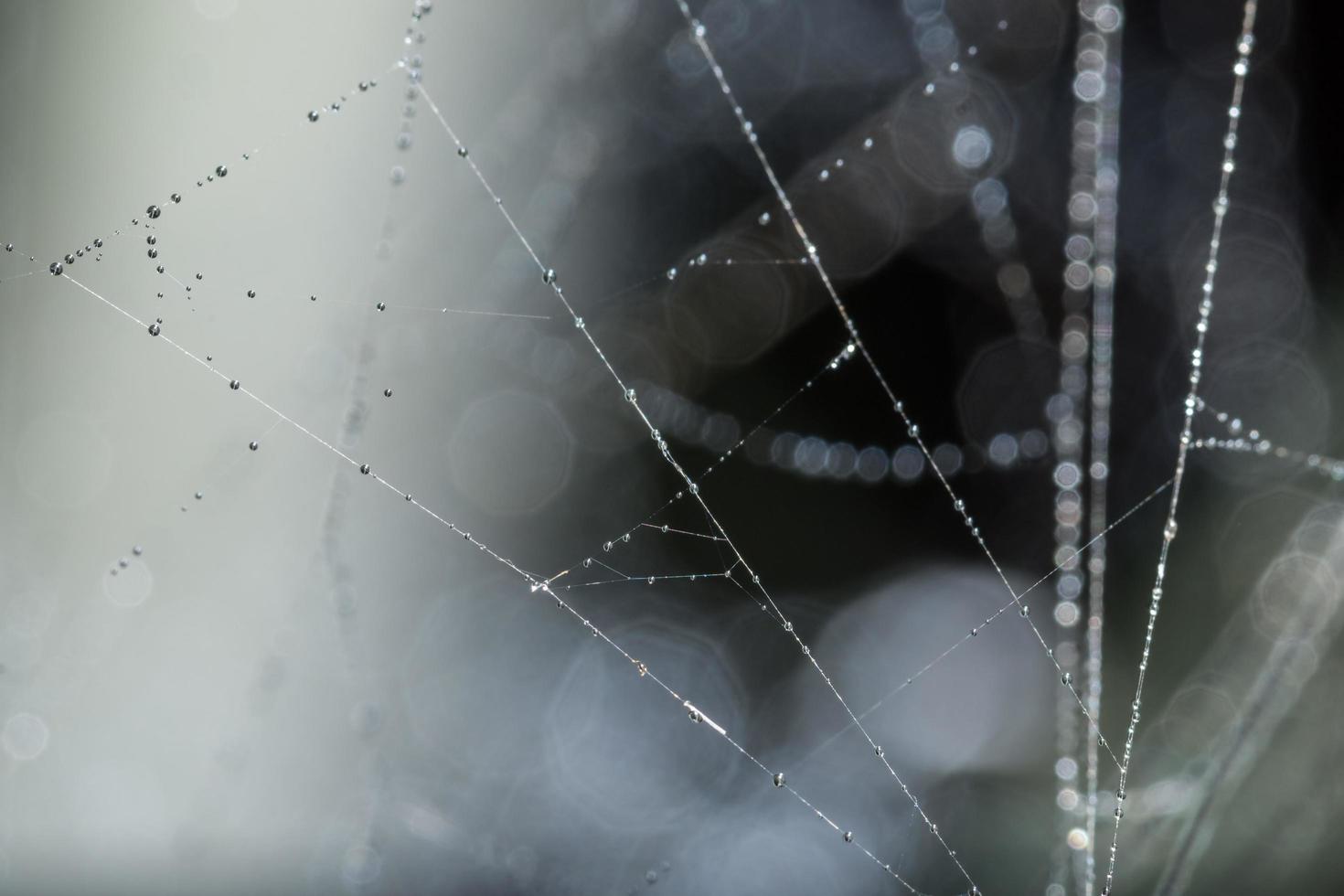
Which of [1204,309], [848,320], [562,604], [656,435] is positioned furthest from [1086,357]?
[562,604]

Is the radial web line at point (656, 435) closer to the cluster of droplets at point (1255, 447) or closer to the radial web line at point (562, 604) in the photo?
the radial web line at point (562, 604)

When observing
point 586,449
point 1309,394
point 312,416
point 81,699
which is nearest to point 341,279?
point 312,416

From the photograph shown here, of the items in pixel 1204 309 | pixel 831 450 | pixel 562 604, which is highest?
pixel 1204 309

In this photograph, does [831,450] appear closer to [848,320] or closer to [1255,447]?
[848,320]

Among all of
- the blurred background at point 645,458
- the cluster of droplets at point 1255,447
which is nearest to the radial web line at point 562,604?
the blurred background at point 645,458

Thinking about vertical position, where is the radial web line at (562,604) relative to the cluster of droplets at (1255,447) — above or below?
below

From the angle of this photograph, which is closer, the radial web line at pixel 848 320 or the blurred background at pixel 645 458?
the blurred background at pixel 645 458

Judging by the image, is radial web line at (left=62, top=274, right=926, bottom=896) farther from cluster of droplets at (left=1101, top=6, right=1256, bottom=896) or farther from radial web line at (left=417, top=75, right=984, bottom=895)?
cluster of droplets at (left=1101, top=6, right=1256, bottom=896)

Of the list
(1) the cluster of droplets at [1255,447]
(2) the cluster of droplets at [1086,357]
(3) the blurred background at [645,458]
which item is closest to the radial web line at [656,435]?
(3) the blurred background at [645,458]

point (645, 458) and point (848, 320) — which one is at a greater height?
point (848, 320)
